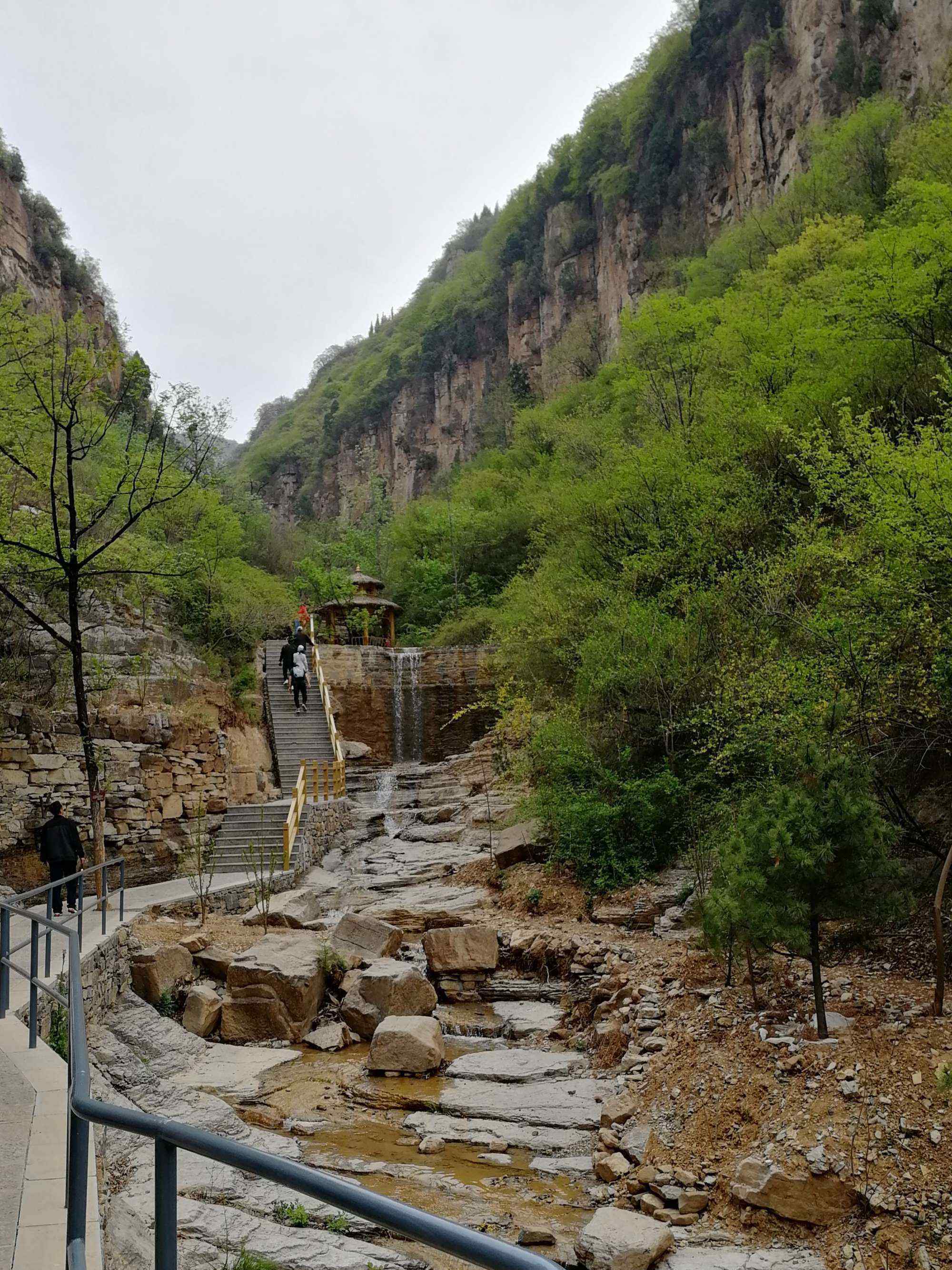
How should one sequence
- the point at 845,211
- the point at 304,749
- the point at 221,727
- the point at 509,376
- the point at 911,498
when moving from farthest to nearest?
the point at 509,376 < the point at 845,211 < the point at 304,749 < the point at 221,727 < the point at 911,498

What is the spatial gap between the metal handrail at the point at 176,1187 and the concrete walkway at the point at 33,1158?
696mm

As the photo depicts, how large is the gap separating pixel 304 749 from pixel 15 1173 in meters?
19.8

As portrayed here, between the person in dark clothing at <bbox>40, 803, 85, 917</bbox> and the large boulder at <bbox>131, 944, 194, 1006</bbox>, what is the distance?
6.35 ft

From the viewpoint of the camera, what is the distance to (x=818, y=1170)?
5.88 m


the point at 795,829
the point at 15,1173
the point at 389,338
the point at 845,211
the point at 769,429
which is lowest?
the point at 15,1173

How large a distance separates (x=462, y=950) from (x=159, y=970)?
152 inches

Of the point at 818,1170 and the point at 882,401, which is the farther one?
the point at 882,401

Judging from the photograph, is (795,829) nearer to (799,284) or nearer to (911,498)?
(911,498)

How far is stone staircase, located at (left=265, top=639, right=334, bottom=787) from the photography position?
2288 centimetres

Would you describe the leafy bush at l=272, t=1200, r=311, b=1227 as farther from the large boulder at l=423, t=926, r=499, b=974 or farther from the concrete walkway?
the large boulder at l=423, t=926, r=499, b=974

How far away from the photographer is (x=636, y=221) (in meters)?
56.5

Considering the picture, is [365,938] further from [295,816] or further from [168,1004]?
[295,816]

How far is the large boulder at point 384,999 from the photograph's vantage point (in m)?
10.2

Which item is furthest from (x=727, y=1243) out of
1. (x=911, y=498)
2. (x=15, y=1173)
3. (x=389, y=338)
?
(x=389, y=338)
